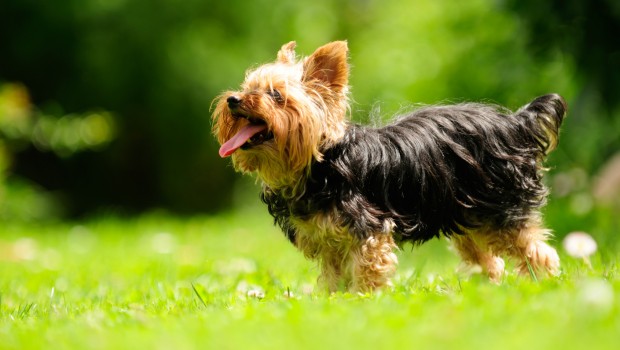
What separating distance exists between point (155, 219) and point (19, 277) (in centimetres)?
623

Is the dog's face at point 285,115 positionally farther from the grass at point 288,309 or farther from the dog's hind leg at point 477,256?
the dog's hind leg at point 477,256

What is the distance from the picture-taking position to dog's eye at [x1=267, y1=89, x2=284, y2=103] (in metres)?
4.91

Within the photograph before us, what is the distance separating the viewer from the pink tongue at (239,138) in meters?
4.87

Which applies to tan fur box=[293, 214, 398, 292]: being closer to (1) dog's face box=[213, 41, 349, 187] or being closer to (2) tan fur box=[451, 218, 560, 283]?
(1) dog's face box=[213, 41, 349, 187]

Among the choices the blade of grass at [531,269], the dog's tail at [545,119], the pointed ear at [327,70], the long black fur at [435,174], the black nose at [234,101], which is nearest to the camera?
the blade of grass at [531,269]

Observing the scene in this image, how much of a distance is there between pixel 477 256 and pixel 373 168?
116cm

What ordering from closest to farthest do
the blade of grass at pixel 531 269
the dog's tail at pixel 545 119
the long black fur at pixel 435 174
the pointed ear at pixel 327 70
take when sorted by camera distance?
the blade of grass at pixel 531 269 → the long black fur at pixel 435 174 → the pointed ear at pixel 327 70 → the dog's tail at pixel 545 119

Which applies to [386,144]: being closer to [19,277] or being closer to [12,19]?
[19,277]

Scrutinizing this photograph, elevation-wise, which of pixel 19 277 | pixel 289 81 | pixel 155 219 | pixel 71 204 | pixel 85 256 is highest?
pixel 289 81

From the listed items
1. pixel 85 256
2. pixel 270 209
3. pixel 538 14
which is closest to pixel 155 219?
pixel 85 256

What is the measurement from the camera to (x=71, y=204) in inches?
756

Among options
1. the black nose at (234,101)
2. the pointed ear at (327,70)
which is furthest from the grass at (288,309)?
the pointed ear at (327,70)

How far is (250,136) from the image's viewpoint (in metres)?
4.95

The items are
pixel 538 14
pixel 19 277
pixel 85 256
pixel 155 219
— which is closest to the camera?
pixel 19 277
